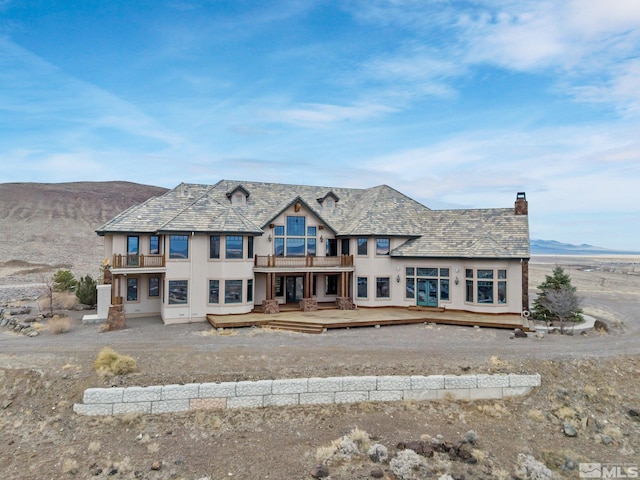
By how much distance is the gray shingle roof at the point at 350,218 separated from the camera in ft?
70.9

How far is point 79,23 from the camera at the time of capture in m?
19.0

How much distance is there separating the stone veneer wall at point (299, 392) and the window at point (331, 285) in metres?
12.5

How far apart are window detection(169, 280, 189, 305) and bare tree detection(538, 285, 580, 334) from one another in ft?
66.2

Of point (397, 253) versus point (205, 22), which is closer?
point (205, 22)

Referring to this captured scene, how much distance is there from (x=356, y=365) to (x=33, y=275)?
49181 millimetres

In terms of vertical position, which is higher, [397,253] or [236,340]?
[397,253]

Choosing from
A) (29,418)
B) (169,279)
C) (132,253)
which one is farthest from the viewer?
(132,253)

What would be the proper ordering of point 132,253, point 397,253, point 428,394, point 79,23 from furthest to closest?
1. point 397,253
2. point 132,253
3. point 79,23
4. point 428,394

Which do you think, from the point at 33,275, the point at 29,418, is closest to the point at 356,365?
the point at 29,418

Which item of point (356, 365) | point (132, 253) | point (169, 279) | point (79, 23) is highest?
point (79, 23)

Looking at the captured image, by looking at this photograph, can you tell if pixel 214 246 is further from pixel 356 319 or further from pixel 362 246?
pixel 362 246

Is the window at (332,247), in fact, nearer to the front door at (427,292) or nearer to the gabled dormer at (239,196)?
the front door at (427,292)

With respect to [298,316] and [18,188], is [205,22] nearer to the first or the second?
[298,316]

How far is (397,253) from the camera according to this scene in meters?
24.0
